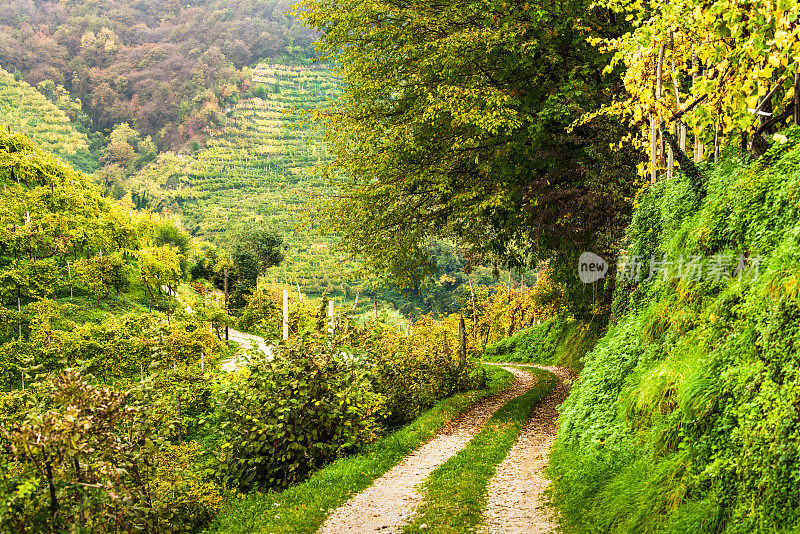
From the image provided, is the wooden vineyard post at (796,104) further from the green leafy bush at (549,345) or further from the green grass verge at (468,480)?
the green leafy bush at (549,345)

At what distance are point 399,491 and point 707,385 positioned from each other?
4671mm

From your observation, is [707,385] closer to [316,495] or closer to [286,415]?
[316,495]

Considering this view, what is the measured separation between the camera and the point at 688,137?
26.5ft

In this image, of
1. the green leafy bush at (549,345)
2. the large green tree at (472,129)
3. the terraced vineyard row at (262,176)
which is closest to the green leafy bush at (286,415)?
the large green tree at (472,129)

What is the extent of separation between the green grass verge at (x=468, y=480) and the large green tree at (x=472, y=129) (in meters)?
4.16

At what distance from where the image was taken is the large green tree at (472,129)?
34.1ft

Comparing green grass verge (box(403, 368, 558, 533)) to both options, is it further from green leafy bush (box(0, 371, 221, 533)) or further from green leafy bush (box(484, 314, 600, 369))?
green leafy bush (box(484, 314, 600, 369))

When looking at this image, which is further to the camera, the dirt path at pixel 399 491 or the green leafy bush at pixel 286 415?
the green leafy bush at pixel 286 415

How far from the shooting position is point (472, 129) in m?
11.7

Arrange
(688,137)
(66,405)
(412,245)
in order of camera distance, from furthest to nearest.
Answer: (412,245) < (688,137) < (66,405)

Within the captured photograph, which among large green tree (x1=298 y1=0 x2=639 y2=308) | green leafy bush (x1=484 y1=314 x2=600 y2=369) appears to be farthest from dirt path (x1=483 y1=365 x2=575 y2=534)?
green leafy bush (x1=484 y1=314 x2=600 y2=369)

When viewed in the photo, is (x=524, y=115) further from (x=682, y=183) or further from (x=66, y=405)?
(x=66, y=405)

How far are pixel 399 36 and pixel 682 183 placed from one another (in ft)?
24.2

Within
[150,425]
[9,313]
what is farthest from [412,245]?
[9,313]
